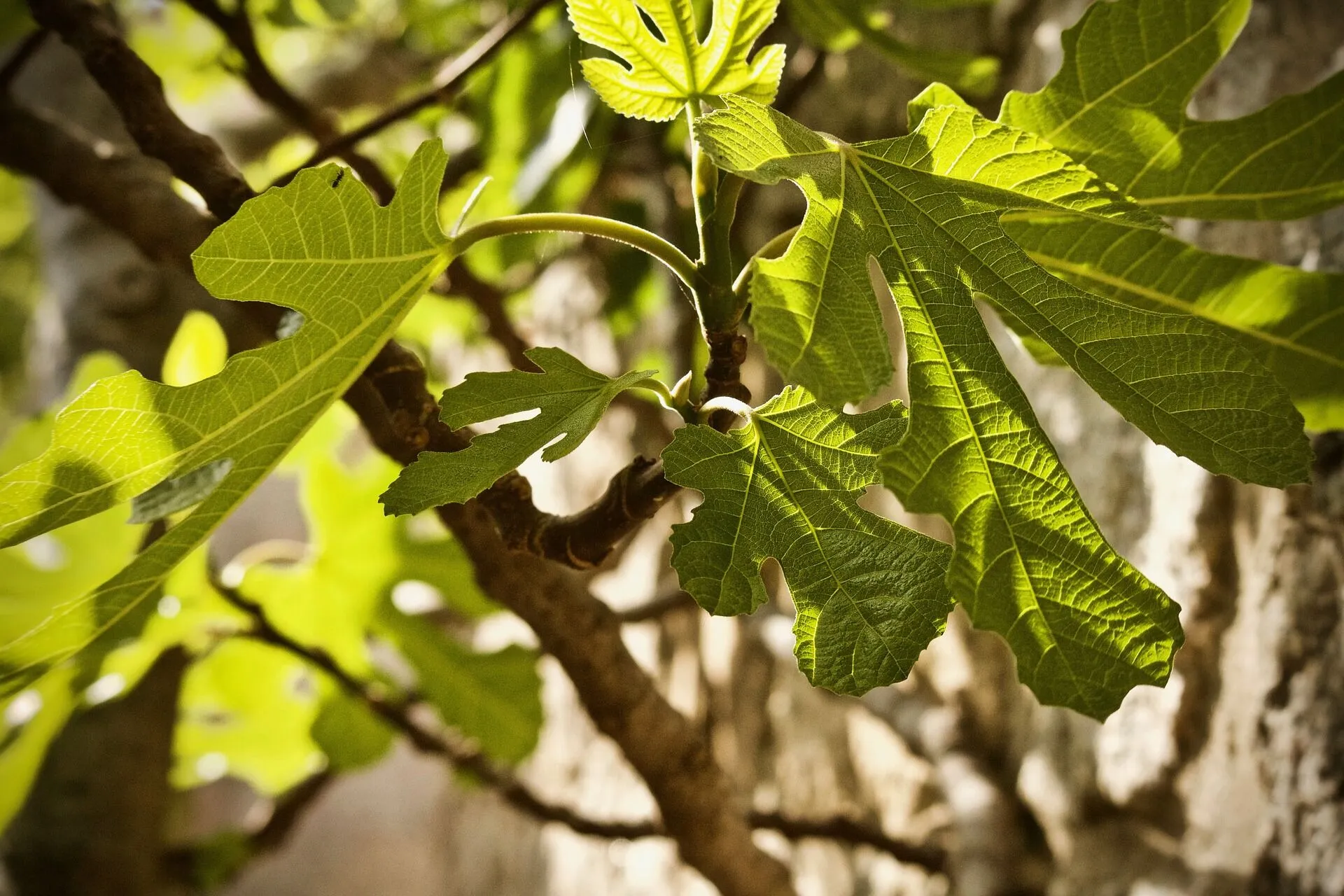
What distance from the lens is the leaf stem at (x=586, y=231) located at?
0.45m

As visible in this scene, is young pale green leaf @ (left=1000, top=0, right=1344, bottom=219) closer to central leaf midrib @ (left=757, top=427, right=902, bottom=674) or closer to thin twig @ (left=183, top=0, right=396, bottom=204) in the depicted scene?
central leaf midrib @ (left=757, top=427, right=902, bottom=674)

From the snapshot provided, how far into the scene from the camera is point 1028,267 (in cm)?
41

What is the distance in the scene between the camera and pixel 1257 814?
0.79 meters

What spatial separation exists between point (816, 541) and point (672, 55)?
24 cm

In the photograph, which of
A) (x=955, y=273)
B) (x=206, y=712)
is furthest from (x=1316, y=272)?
(x=206, y=712)

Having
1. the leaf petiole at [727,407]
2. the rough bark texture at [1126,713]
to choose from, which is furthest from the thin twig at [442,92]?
the rough bark texture at [1126,713]

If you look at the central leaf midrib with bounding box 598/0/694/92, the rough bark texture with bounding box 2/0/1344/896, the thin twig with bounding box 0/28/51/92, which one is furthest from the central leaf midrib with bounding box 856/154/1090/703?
the thin twig with bounding box 0/28/51/92

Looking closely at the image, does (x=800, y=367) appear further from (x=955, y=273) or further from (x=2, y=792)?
(x=2, y=792)

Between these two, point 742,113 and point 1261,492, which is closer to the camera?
point 742,113

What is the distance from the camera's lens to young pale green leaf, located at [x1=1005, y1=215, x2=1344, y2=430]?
512 mm

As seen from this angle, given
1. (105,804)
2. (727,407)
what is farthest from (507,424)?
(105,804)

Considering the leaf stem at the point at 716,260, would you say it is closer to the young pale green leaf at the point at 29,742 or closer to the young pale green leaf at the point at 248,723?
the young pale green leaf at the point at 29,742

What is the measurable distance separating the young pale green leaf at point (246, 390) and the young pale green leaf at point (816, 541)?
0.17 metres

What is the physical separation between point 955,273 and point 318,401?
32 cm
